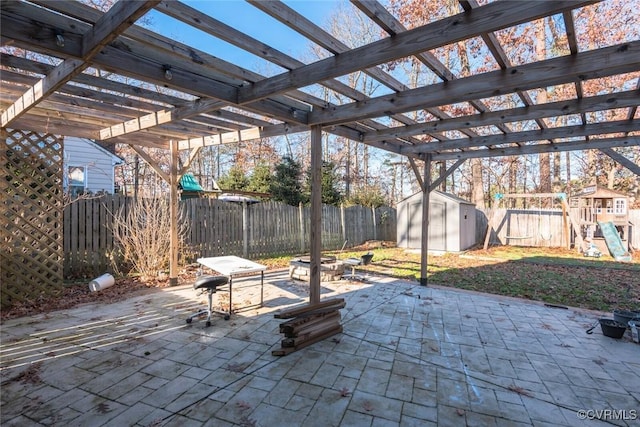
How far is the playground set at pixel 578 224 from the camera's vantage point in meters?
10.1

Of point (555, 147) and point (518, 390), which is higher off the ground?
point (555, 147)

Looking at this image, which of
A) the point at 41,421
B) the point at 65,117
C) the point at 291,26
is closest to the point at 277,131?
the point at 291,26

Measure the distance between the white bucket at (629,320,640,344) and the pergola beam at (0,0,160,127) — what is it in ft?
17.3

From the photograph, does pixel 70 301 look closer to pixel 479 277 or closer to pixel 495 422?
pixel 495 422

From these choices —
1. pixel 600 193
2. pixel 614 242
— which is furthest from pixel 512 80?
pixel 600 193

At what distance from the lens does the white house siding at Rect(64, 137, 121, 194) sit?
9.63 meters

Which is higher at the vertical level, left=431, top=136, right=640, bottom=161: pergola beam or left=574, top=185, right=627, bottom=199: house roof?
left=431, top=136, right=640, bottom=161: pergola beam

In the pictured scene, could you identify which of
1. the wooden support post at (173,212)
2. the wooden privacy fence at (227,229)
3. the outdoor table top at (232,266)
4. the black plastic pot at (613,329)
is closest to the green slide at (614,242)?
the wooden privacy fence at (227,229)

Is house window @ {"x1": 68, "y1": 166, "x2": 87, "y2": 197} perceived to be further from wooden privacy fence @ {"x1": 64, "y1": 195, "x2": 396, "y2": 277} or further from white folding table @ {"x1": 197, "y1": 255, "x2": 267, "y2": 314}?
white folding table @ {"x1": 197, "y1": 255, "x2": 267, "y2": 314}

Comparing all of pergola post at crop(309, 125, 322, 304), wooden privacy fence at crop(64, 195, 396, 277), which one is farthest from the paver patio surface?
wooden privacy fence at crop(64, 195, 396, 277)

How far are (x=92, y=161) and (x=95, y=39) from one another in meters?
9.85

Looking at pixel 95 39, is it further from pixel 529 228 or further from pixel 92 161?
pixel 529 228

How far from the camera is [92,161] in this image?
1008 centimetres

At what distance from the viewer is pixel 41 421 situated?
2.11 meters
